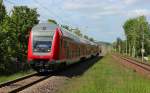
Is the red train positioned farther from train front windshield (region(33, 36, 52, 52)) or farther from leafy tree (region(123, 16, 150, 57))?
leafy tree (region(123, 16, 150, 57))

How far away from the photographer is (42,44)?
91.7 feet

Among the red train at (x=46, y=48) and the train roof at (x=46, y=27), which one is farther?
Result: the train roof at (x=46, y=27)

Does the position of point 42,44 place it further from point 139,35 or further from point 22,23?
point 139,35

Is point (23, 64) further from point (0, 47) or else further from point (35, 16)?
point (35, 16)

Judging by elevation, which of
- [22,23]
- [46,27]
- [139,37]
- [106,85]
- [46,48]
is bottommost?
[106,85]

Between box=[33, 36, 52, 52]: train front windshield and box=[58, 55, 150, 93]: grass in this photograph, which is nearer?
box=[58, 55, 150, 93]: grass

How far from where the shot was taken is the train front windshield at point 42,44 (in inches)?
1091

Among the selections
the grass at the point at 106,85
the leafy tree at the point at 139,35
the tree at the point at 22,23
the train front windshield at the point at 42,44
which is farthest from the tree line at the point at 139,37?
the grass at the point at 106,85

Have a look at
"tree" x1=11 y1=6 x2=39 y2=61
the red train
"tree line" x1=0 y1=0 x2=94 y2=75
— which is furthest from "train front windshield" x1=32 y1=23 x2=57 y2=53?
"tree" x1=11 y1=6 x2=39 y2=61

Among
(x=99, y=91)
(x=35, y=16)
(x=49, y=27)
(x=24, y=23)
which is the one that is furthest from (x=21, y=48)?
(x=99, y=91)

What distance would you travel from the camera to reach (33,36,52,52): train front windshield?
1091 inches

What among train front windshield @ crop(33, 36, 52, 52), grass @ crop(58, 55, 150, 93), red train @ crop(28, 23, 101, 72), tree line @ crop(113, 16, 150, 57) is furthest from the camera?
tree line @ crop(113, 16, 150, 57)

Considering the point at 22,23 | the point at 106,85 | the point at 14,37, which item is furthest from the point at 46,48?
the point at 22,23

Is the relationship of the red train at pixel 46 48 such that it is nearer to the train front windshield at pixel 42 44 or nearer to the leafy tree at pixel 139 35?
the train front windshield at pixel 42 44
